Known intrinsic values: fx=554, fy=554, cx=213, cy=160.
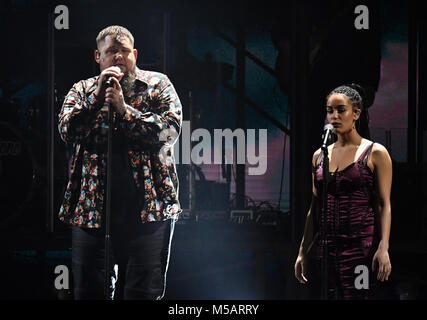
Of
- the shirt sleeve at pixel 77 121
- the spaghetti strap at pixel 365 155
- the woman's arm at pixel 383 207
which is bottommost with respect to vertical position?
the woman's arm at pixel 383 207

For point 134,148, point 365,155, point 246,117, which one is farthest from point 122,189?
point 246,117

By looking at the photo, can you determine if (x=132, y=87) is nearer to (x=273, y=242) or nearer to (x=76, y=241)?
(x=76, y=241)

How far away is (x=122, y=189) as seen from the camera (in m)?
2.51

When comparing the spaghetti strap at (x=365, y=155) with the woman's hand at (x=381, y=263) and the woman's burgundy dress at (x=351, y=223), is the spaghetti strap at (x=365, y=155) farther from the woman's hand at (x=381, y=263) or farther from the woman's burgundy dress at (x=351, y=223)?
the woman's hand at (x=381, y=263)

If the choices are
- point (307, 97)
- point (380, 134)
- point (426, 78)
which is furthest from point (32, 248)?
point (426, 78)

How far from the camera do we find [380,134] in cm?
400

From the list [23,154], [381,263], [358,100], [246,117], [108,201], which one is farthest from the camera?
[23,154]

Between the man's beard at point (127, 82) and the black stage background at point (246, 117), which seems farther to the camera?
the black stage background at point (246, 117)

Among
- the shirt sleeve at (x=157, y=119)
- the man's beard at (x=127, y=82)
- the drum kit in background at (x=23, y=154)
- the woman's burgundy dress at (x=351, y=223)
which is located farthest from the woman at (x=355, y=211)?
the drum kit in background at (x=23, y=154)

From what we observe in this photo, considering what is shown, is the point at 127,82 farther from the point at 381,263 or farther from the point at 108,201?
the point at 381,263

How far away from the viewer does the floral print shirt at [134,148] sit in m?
2.48

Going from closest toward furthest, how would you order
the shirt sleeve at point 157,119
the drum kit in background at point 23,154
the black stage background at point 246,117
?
the shirt sleeve at point 157,119, the black stage background at point 246,117, the drum kit in background at point 23,154

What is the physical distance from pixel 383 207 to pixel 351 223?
17 centimetres

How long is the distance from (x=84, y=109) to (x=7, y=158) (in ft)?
8.57
